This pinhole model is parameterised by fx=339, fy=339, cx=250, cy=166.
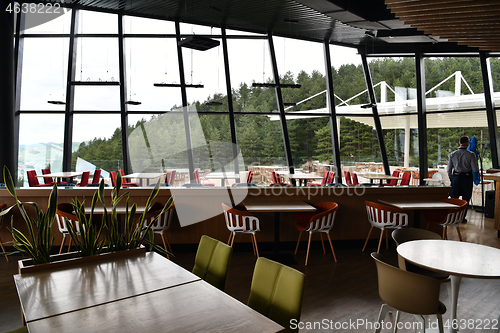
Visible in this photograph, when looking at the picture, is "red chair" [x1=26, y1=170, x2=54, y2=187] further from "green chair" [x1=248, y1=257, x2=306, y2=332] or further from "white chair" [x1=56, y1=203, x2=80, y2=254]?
"green chair" [x1=248, y1=257, x2=306, y2=332]

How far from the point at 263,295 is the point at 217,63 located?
322 inches

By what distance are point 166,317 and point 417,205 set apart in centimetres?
434

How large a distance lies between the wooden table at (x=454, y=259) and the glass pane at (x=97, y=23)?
9.13 meters

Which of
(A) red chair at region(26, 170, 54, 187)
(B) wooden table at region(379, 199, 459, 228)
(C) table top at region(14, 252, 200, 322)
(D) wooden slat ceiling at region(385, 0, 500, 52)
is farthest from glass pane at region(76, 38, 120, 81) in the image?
(C) table top at region(14, 252, 200, 322)

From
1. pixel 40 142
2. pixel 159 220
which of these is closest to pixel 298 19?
pixel 159 220

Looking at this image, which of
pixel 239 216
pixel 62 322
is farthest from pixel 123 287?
pixel 239 216

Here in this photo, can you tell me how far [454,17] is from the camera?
4496 mm

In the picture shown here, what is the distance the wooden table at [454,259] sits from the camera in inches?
87.6

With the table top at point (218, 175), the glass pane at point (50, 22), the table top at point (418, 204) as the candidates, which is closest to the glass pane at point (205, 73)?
the table top at point (218, 175)

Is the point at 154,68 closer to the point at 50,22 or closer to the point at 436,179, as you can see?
the point at 50,22

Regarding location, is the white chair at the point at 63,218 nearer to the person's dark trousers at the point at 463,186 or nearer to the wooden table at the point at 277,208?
the wooden table at the point at 277,208

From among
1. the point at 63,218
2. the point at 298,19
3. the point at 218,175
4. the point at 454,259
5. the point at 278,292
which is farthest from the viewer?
the point at 298,19

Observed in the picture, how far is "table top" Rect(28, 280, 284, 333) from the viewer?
1427mm

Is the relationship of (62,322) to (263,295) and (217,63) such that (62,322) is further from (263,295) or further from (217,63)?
(217,63)
